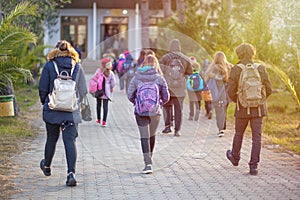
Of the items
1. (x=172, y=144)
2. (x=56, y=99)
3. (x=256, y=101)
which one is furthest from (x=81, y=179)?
(x=172, y=144)

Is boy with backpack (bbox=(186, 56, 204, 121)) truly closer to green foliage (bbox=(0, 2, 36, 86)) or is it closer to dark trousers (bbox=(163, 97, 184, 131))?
dark trousers (bbox=(163, 97, 184, 131))

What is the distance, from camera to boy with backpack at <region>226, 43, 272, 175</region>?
9.12 meters

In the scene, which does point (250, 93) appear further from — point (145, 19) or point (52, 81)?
point (145, 19)

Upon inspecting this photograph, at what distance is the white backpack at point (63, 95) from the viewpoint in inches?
319

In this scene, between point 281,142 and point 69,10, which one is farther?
point 69,10

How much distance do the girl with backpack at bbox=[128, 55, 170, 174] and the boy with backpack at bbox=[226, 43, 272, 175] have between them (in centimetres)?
101

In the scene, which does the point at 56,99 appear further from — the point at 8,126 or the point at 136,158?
the point at 8,126

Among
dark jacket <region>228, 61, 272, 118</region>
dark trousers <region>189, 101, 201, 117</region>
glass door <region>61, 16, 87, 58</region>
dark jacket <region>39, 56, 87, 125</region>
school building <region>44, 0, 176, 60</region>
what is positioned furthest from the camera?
glass door <region>61, 16, 87, 58</region>

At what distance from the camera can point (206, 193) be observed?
26.1 feet

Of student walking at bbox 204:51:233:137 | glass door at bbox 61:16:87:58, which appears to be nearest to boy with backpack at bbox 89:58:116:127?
student walking at bbox 204:51:233:137

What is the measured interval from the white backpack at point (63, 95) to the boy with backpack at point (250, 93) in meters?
2.39

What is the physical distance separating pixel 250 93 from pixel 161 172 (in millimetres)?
1665

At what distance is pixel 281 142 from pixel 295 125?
3106mm

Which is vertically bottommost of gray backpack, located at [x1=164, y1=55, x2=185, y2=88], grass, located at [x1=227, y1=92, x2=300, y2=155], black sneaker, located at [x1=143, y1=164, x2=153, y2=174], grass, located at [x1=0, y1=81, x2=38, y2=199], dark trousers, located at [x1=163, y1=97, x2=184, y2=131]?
grass, located at [x1=227, y1=92, x2=300, y2=155]
